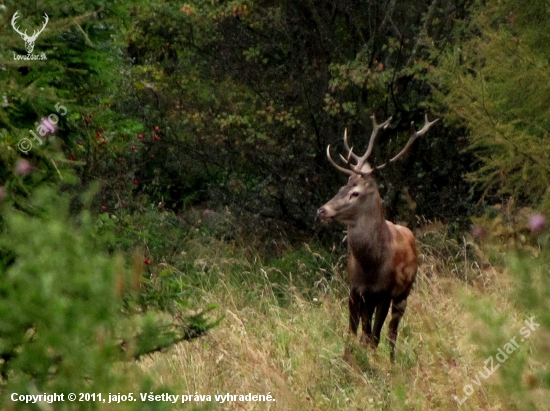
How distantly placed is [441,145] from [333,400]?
7030mm

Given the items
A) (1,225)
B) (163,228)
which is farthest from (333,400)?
(163,228)

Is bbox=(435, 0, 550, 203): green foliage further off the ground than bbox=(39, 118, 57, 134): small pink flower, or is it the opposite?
bbox=(39, 118, 57, 134): small pink flower

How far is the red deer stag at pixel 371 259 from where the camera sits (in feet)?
23.2

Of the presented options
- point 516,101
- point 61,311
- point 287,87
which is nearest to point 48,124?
point 61,311

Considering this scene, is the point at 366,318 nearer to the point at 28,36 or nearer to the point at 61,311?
the point at 28,36

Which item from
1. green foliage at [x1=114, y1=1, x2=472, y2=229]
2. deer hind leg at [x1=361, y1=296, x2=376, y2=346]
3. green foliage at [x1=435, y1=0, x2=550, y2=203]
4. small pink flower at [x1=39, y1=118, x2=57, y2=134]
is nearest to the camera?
Answer: small pink flower at [x1=39, y1=118, x2=57, y2=134]

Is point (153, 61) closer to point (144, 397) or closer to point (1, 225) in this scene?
point (1, 225)

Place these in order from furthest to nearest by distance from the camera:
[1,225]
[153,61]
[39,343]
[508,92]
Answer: [153,61], [508,92], [1,225], [39,343]

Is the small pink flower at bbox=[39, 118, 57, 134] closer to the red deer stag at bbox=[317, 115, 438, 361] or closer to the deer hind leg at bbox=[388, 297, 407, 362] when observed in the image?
the red deer stag at bbox=[317, 115, 438, 361]

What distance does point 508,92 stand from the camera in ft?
26.1

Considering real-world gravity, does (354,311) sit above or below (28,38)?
below

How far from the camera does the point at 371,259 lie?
712 centimetres

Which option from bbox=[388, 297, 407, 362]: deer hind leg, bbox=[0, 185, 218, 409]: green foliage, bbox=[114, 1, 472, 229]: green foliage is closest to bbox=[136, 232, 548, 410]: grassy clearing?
bbox=[388, 297, 407, 362]: deer hind leg

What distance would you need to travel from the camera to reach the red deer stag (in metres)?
7.07
